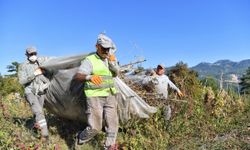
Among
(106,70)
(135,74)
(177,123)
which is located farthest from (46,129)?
(135,74)

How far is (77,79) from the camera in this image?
21.6ft

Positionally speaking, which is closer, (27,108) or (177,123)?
(177,123)

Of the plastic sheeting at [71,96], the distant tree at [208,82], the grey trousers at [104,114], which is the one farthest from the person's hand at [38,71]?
the distant tree at [208,82]

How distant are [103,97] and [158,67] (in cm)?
287

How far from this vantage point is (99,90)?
6.63 meters

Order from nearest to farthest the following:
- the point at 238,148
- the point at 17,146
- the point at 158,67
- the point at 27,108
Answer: the point at 17,146 → the point at 238,148 → the point at 158,67 → the point at 27,108

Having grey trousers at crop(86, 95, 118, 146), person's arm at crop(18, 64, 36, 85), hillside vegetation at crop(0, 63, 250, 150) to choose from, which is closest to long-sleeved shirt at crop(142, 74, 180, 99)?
hillside vegetation at crop(0, 63, 250, 150)

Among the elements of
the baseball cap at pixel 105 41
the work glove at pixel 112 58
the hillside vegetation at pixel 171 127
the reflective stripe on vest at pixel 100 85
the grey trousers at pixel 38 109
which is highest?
the baseball cap at pixel 105 41

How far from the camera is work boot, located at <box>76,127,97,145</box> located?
6.66m

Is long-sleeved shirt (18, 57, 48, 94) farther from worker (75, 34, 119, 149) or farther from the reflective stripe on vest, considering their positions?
the reflective stripe on vest

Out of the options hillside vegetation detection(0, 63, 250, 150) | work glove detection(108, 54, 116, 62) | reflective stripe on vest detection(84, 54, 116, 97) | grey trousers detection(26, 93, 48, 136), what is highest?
work glove detection(108, 54, 116, 62)

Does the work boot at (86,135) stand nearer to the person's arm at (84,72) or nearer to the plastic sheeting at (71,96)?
the plastic sheeting at (71,96)

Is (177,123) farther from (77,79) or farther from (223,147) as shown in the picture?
(77,79)

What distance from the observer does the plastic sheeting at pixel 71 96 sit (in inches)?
283
